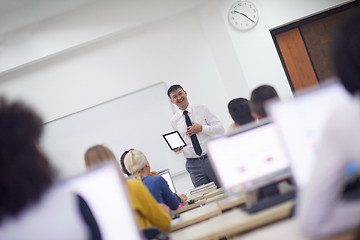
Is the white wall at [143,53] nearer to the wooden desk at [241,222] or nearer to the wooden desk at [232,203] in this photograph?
the wooden desk at [232,203]

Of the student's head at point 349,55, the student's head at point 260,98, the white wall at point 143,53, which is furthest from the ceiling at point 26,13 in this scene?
the student's head at point 349,55

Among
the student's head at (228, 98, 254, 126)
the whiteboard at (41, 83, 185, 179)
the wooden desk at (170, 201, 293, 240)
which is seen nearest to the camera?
the wooden desk at (170, 201, 293, 240)

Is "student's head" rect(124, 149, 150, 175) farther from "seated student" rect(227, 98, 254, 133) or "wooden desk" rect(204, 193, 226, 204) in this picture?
"seated student" rect(227, 98, 254, 133)

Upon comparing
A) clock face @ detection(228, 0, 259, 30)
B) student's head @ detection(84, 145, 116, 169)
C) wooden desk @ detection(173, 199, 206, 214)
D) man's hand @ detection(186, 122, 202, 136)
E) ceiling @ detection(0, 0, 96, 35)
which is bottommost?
wooden desk @ detection(173, 199, 206, 214)

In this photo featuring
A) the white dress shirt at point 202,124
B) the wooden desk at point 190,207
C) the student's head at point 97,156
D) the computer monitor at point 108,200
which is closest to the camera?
the computer monitor at point 108,200

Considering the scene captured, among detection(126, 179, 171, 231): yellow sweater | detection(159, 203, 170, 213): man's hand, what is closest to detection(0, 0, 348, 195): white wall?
detection(159, 203, 170, 213): man's hand

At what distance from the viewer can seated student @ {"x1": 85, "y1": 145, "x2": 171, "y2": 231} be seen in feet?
7.44

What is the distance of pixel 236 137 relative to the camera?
207 centimetres

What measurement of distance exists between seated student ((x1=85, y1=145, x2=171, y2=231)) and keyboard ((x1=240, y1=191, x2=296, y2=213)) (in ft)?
1.80

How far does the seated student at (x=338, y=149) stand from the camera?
1.08 metres

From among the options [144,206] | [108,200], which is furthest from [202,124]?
[108,200]

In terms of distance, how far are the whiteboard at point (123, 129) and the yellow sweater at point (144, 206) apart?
11.2ft

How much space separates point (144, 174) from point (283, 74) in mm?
2952

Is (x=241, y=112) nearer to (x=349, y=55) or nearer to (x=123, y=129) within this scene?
(x=349, y=55)
